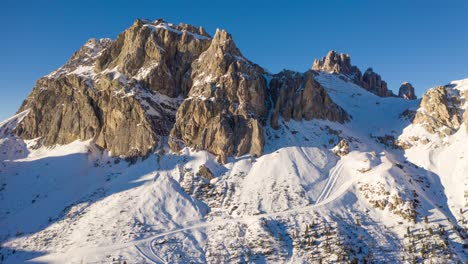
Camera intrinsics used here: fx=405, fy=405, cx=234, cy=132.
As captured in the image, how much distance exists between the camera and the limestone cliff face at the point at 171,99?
135 meters

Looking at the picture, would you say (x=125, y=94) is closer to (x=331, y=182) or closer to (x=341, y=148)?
(x=331, y=182)

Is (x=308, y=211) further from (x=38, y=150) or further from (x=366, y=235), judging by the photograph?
(x=38, y=150)

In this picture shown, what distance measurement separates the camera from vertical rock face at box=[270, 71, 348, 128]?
495ft

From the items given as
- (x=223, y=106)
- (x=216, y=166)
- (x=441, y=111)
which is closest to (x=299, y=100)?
(x=223, y=106)

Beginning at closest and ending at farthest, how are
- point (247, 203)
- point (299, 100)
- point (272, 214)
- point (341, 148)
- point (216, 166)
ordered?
1. point (272, 214)
2. point (247, 203)
3. point (216, 166)
4. point (341, 148)
5. point (299, 100)

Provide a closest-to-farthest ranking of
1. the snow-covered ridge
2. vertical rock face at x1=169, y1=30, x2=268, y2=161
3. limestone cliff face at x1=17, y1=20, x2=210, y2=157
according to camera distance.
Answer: vertical rock face at x1=169, y1=30, x2=268, y2=161 → limestone cliff face at x1=17, y1=20, x2=210, y2=157 → the snow-covered ridge

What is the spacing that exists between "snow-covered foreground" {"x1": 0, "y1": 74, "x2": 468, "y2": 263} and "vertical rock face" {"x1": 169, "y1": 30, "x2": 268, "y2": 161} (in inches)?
218

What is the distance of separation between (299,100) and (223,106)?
31186mm

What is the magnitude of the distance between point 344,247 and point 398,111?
99819 millimetres

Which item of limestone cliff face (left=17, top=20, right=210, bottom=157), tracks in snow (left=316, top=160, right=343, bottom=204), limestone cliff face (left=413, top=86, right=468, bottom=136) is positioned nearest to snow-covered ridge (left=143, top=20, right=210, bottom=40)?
limestone cliff face (left=17, top=20, right=210, bottom=157)

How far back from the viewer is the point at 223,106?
140 meters

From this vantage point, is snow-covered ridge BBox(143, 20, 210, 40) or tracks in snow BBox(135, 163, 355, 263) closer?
tracks in snow BBox(135, 163, 355, 263)

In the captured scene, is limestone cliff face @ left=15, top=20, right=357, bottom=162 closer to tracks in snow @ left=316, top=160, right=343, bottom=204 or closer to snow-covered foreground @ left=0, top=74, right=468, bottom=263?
snow-covered foreground @ left=0, top=74, right=468, bottom=263

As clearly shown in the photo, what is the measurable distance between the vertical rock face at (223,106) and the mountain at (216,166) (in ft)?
1.64
